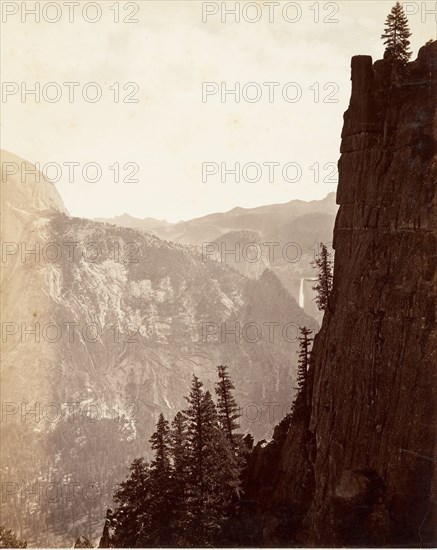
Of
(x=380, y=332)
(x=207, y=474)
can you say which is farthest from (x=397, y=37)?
(x=207, y=474)

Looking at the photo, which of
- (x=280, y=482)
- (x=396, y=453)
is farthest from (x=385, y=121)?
(x=280, y=482)

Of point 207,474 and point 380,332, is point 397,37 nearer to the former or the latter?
point 380,332

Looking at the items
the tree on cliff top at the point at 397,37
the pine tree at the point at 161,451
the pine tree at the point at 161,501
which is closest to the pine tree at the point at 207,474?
the pine tree at the point at 161,501

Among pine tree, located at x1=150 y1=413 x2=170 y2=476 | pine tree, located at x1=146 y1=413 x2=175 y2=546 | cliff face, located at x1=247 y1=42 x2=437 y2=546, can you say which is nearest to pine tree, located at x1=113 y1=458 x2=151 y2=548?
pine tree, located at x1=146 y1=413 x2=175 y2=546

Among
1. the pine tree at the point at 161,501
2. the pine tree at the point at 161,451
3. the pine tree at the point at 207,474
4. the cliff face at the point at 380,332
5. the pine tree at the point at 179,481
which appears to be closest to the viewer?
the cliff face at the point at 380,332

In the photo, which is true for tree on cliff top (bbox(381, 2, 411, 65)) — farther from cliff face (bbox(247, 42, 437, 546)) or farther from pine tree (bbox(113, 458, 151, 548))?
pine tree (bbox(113, 458, 151, 548))

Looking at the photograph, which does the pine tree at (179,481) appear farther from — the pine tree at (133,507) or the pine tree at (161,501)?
the pine tree at (133,507)

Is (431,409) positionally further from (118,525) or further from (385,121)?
(118,525)
